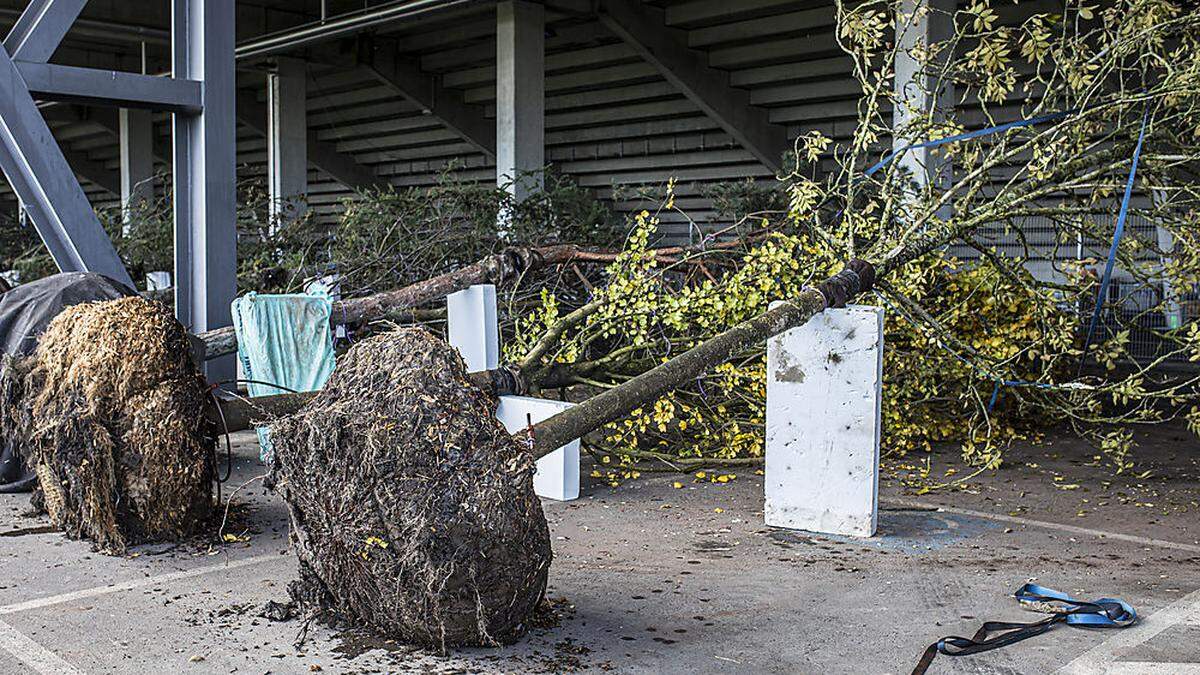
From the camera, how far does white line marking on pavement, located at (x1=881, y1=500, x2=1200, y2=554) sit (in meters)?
5.20

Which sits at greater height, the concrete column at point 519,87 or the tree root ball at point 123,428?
the concrete column at point 519,87

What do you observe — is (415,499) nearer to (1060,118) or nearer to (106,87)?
(1060,118)

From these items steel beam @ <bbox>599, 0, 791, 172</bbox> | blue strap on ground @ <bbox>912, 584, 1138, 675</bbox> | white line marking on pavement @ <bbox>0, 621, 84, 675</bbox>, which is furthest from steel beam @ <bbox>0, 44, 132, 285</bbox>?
steel beam @ <bbox>599, 0, 791, 172</bbox>

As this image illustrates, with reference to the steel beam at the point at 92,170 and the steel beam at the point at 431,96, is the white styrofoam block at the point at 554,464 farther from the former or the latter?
the steel beam at the point at 92,170

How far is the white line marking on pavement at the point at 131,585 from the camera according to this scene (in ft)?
13.9

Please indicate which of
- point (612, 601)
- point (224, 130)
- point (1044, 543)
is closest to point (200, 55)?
point (224, 130)

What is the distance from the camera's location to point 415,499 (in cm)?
349

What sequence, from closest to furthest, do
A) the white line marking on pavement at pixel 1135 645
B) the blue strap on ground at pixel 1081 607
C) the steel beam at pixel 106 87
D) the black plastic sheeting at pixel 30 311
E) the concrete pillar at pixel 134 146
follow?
1. the white line marking on pavement at pixel 1135 645
2. the blue strap on ground at pixel 1081 607
3. the black plastic sheeting at pixel 30 311
4. the steel beam at pixel 106 87
5. the concrete pillar at pixel 134 146

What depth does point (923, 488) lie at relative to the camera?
6445 millimetres

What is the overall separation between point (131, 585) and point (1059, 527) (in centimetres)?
437

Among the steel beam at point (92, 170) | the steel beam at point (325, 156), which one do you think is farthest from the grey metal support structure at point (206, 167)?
the steel beam at point (92, 170)

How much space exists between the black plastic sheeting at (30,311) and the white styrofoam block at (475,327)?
6.35 feet

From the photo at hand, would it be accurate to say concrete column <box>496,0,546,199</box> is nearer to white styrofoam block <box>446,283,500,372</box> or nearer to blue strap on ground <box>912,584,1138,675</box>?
white styrofoam block <box>446,283,500,372</box>

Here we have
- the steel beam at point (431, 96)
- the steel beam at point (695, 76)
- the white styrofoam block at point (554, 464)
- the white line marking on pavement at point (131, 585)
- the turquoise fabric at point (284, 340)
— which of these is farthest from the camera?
the steel beam at point (431, 96)
